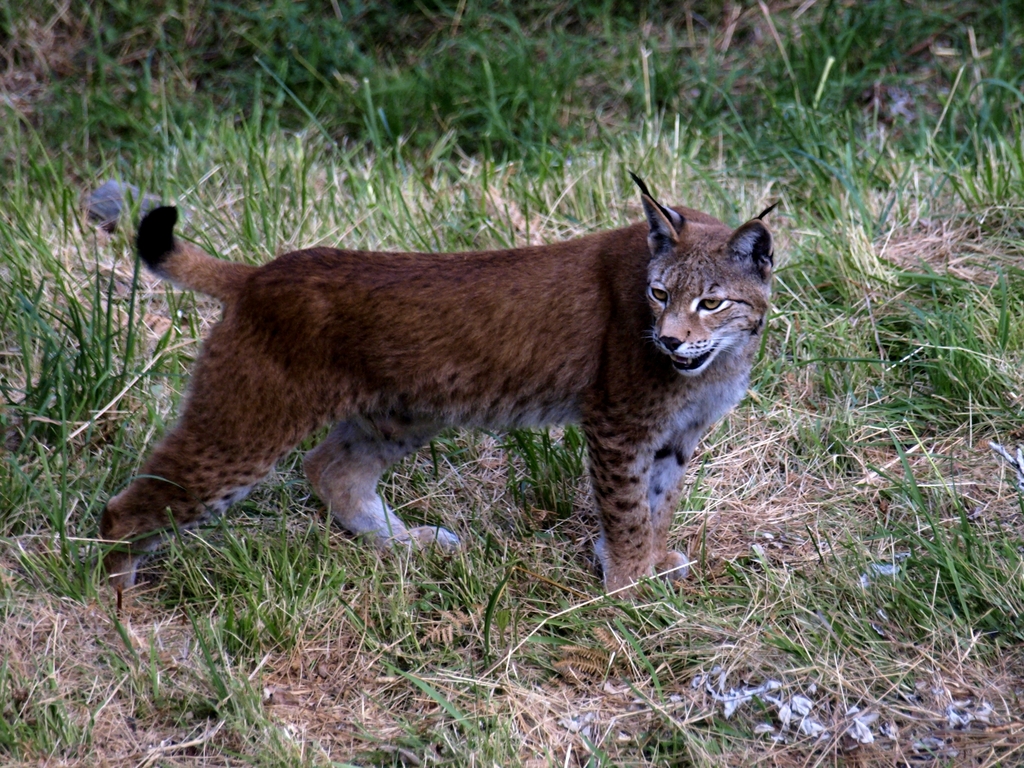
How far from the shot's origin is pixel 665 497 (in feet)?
15.1

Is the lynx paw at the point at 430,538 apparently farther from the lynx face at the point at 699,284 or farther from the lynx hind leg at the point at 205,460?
the lynx face at the point at 699,284

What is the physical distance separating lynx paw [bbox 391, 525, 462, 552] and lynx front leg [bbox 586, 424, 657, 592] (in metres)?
0.58

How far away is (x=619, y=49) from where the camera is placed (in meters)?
8.16

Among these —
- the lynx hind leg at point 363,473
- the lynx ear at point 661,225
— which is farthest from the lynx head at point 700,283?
the lynx hind leg at point 363,473

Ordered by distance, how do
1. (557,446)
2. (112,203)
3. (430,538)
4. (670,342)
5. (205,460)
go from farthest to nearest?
(112,203), (557,446), (430,538), (205,460), (670,342)

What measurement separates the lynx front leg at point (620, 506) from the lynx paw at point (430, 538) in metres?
0.58

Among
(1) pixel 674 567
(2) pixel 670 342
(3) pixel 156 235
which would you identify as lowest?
(1) pixel 674 567

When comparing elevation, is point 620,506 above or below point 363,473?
below

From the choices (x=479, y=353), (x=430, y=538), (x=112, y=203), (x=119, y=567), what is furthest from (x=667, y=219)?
(x=112, y=203)

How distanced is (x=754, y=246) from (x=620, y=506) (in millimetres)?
1071

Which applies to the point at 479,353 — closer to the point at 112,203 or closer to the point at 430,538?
the point at 430,538

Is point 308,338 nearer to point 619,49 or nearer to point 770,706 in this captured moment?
point 770,706

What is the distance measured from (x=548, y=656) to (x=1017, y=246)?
3.23 meters

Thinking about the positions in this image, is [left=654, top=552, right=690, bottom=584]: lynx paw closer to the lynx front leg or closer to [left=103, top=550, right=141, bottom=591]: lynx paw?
the lynx front leg
